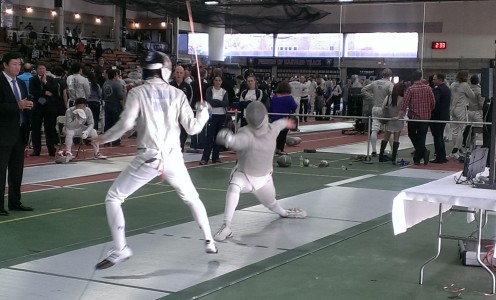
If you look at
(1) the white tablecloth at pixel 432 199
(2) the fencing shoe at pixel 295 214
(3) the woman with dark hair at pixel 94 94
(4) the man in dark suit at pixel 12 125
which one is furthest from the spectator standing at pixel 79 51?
(1) the white tablecloth at pixel 432 199

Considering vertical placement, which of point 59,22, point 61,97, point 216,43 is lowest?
point 61,97

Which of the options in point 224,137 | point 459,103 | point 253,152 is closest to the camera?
point 224,137

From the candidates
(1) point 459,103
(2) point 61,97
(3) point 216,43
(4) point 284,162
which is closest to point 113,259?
(4) point 284,162

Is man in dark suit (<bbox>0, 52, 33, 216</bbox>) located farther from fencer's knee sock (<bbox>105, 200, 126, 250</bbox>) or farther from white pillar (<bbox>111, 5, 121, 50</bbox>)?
white pillar (<bbox>111, 5, 121, 50</bbox>)

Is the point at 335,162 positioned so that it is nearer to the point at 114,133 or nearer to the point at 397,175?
the point at 397,175

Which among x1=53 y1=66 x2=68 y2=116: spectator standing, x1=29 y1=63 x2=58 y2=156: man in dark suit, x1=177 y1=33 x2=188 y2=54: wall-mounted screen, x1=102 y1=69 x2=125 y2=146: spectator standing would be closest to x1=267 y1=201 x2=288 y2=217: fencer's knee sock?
x1=29 y1=63 x2=58 y2=156: man in dark suit

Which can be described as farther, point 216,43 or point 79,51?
point 79,51

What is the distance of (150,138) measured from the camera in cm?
589

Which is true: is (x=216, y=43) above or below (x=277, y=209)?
above

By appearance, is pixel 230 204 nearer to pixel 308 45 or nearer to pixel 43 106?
pixel 43 106

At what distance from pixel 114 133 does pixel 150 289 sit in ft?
4.40

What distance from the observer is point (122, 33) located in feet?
118

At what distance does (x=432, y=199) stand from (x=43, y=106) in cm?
1051

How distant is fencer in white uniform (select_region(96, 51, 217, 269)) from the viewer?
5855 millimetres
